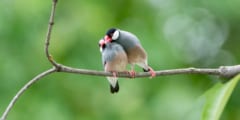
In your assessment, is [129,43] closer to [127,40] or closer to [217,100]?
[127,40]

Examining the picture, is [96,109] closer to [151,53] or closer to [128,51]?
[151,53]

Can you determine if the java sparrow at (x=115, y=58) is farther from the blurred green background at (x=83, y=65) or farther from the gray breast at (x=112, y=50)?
the blurred green background at (x=83, y=65)

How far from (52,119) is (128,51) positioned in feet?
3.98

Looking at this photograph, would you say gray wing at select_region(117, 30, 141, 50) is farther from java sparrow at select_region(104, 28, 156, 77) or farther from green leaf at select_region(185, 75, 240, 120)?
green leaf at select_region(185, 75, 240, 120)

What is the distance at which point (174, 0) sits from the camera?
3.22m

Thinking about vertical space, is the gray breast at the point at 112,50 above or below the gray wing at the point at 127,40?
below

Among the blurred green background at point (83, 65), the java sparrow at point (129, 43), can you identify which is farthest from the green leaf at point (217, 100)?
the blurred green background at point (83, 65)

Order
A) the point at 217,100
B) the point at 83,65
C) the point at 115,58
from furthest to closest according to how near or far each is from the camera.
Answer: the point at 83,65 → the point at 115,58 → the point at 217,100

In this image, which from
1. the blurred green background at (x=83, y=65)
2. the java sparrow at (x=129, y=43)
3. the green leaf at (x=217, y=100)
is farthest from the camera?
the blurred green background at (x=83, y=65)

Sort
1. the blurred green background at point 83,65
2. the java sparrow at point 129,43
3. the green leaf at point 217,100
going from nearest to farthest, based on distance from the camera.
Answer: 1. the green leaf at point 217,100
2. the java sparrow at point 129,43
3. the blurred green background at point 83,65

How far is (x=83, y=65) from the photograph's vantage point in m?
2.85

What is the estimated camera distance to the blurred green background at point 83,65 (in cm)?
282

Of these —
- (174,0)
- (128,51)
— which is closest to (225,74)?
(128,51)

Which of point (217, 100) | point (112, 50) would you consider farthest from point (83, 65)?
point (217, 100)
